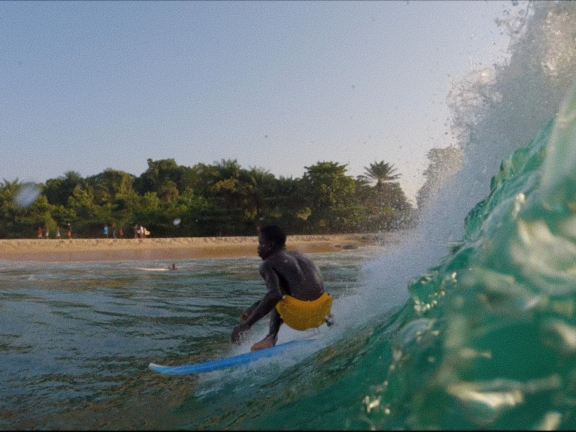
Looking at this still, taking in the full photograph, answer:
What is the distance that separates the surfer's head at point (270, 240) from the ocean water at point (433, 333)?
68cm

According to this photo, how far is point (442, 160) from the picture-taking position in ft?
26.3

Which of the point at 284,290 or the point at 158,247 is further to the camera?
the point at 158,247

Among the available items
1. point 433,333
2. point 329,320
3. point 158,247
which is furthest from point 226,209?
point 433,333

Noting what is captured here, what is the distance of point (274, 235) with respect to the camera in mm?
3664

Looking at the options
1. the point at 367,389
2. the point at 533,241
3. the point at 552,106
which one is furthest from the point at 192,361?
the point at 552,106

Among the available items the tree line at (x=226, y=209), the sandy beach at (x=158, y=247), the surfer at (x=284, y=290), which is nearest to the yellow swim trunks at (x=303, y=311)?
the surfer at (x=284, y=290)

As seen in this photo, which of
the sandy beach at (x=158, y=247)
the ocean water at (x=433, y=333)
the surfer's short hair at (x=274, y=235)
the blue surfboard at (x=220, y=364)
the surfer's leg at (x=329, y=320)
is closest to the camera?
the ocean water at (x=433, y=333)

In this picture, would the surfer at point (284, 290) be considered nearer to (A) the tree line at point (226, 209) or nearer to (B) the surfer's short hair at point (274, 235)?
(B) the surfer's short hair at point (274, 235)

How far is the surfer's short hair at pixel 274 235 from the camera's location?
3660mm

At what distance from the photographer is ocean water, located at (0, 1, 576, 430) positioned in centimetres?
150

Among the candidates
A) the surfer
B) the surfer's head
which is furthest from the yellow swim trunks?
the surfer's head

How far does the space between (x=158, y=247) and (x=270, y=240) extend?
25.3 meters

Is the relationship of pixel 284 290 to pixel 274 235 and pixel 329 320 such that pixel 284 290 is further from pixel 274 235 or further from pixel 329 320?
pixel 329 320

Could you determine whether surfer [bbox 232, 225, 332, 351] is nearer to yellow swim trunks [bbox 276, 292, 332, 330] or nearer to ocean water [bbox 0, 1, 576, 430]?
yellow swim trunks [bbox 276, 292, 332, 330]
